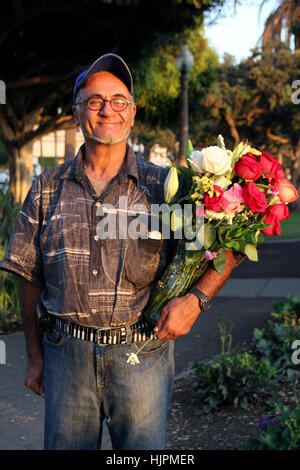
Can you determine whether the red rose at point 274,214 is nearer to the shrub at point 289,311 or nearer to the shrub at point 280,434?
the shrub at point 280,434

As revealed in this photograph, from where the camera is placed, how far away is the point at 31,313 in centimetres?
256

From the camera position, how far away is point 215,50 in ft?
102

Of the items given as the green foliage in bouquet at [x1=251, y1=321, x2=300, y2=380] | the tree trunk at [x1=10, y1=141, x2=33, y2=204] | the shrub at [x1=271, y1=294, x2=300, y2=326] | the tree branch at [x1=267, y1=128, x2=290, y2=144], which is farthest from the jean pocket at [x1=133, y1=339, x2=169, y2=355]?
the tree branch at [x1=267, y1=128, x2=290, y2=144]

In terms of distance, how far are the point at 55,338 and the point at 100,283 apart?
32cm

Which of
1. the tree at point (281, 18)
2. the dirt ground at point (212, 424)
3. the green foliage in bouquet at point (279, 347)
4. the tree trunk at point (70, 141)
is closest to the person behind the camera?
the dirt ground at point (212, 424)

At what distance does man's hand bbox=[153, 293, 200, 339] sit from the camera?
2.21 m

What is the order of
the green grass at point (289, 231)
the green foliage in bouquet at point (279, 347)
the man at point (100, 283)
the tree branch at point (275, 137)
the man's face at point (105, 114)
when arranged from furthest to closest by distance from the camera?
the tree branch at point (275, 137), the green grass at point (289, 231), the green foliage in bouquet at point (279, 347), the man's face at point (105, 114), the man at point (100, 283)

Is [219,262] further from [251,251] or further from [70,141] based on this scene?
[70,141]

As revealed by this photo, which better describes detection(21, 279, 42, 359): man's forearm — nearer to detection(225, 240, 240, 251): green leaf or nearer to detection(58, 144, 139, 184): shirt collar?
detection(58, 144, 139, 184): shirt collar

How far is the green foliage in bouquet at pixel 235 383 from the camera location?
430 cm

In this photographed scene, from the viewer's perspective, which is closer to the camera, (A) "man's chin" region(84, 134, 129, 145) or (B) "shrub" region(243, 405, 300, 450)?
(A) "man's chin" region(84, 134, 129, 145)

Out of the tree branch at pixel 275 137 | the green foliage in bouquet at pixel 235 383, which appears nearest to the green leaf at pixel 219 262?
the green foliage in bouquet at pixel 235 383

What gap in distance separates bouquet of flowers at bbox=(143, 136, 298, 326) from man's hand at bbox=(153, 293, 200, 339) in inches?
2.0

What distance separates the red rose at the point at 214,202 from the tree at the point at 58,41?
9798 millimetres
